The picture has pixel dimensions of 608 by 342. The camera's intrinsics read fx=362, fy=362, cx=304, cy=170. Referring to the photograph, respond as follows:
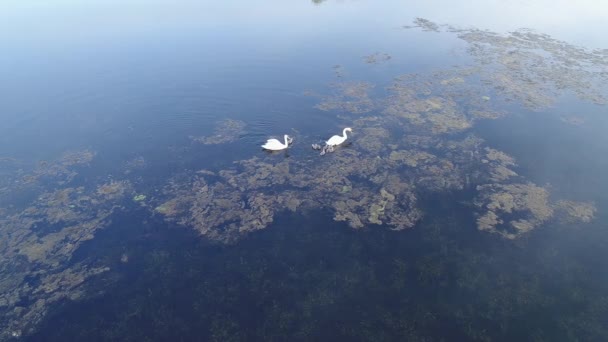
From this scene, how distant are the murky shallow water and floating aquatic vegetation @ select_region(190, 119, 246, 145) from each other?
0.44 feet

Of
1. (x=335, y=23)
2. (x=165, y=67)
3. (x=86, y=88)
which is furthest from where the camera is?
(x=335, y=23)

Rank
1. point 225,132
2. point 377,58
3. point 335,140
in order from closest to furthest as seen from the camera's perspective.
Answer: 1. point 335,140
2. point 225,132
3. point 377,58

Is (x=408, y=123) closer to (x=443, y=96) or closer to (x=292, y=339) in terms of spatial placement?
(x=443, y=96)

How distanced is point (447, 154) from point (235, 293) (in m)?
8.95

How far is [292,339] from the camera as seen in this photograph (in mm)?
7598

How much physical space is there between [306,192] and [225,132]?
505 centimetres

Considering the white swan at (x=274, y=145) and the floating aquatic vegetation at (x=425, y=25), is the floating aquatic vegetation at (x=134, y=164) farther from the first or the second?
the floating aquatic vegetation at (x=425, y=25)

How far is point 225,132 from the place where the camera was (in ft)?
48.1

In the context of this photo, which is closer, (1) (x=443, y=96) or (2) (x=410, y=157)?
Answer: (2) (x=410, y=157)

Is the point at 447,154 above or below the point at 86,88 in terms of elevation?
below

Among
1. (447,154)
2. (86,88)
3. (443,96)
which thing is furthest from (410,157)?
(86,88)

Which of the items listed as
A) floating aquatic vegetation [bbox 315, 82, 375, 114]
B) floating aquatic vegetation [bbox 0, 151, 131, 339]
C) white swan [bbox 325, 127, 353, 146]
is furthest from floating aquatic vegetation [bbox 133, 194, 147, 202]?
floating aquatic vegetation [bbox 315, 82, 375, 114]

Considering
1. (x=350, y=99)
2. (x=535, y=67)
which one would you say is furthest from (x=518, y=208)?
(x=535, y=67)

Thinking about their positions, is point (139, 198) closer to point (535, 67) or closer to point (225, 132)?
point (225, 132)
